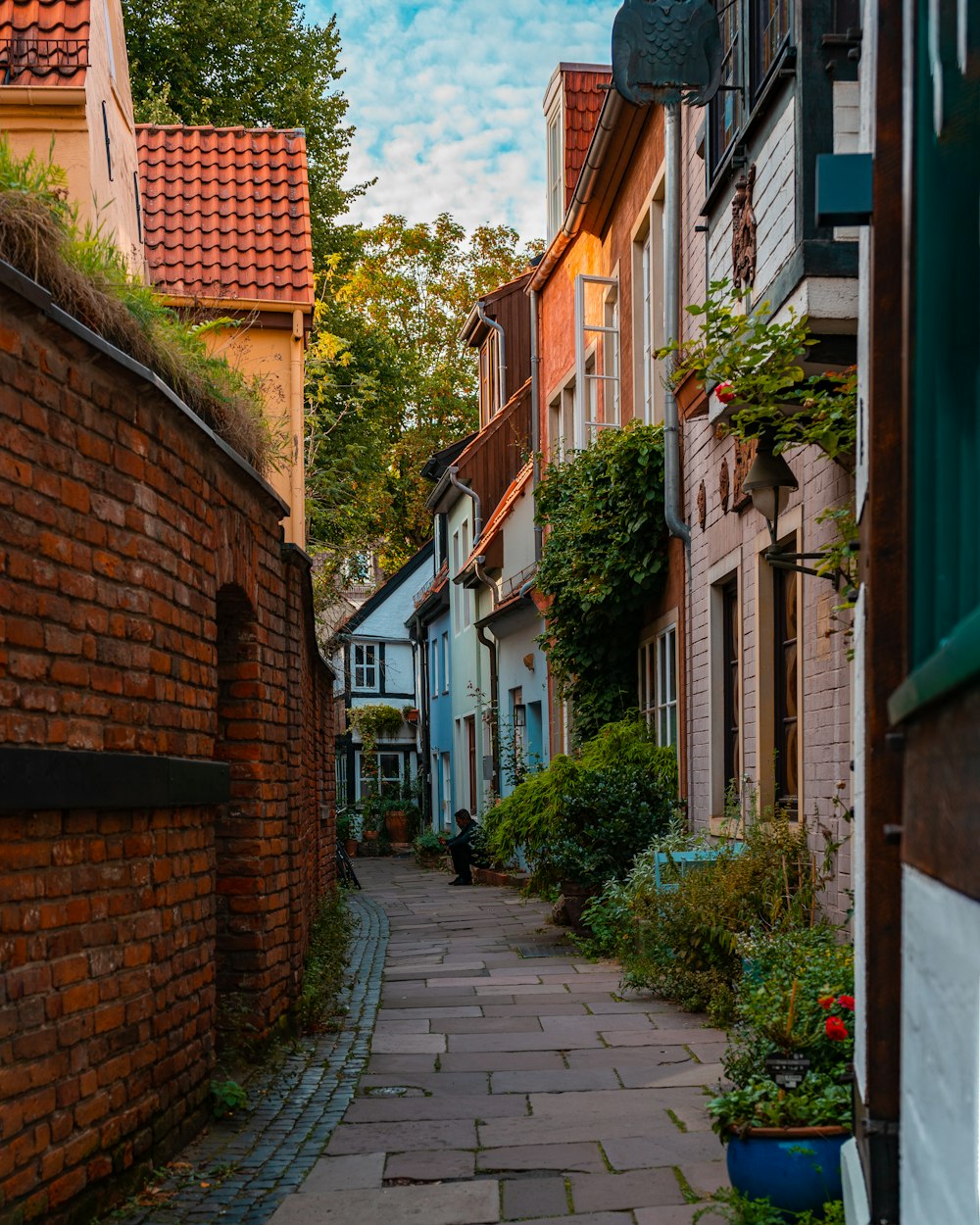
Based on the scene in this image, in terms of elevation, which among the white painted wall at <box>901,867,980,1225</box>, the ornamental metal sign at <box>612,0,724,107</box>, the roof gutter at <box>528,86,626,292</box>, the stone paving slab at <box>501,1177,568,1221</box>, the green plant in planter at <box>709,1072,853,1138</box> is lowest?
the stone paving slab at <box>501,1177,568,1221</box>

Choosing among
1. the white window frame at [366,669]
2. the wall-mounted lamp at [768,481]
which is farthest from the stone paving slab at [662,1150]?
the white window frame at [366,669]

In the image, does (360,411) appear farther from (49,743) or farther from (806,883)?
(49,743)

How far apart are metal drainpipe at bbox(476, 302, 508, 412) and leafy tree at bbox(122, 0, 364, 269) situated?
2801mm

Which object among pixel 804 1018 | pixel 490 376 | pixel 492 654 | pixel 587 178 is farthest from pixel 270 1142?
pixel 490 376

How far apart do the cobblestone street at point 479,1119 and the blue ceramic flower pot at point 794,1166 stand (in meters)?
0.43

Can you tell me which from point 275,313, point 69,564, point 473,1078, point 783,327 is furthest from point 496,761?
point 69,564

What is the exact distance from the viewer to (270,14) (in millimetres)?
24422

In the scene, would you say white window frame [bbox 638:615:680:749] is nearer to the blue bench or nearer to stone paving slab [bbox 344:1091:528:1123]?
the blue bench

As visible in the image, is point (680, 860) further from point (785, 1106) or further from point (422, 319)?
point (422, 319)

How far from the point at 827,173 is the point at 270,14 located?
23100 mm

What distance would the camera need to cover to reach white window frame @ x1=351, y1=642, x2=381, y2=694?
4169cm

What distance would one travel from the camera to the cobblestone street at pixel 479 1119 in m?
4.89

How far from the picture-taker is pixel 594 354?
16297mm

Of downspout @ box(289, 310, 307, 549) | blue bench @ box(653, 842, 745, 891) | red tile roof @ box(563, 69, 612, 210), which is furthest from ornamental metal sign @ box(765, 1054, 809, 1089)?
red tile roof @ box(563, 69, 612, 210)
